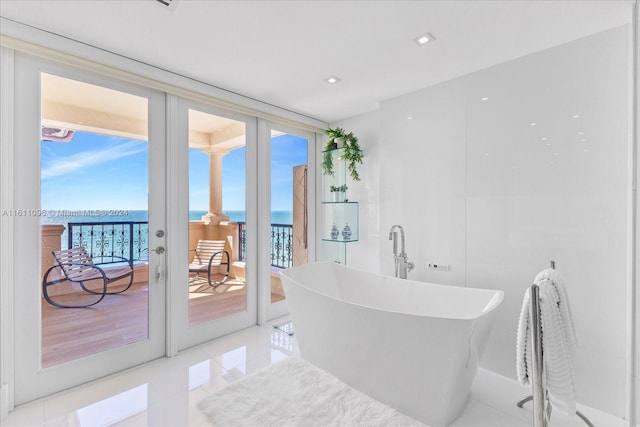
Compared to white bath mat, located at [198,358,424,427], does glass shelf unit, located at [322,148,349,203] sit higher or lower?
higher

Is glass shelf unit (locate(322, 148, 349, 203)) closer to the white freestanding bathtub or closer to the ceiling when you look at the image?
the ceiling

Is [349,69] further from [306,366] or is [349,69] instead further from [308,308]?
[306,366]

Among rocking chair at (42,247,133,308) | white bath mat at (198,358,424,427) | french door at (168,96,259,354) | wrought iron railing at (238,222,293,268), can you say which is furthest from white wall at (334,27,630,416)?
rocking chair at (42,247,133,308)

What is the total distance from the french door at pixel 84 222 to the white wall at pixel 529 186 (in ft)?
7.74

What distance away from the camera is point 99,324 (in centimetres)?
236

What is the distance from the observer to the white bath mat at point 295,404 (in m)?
1.82

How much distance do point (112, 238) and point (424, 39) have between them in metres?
2.81

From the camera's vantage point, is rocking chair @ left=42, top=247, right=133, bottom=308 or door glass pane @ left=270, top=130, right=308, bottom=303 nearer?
rocking chair @ left=42, top=247, right=133, bottom=308

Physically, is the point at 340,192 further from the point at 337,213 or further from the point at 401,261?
the point at 401,261

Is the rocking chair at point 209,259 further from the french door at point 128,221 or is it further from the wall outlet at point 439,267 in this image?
the wall outlet at point 439,267

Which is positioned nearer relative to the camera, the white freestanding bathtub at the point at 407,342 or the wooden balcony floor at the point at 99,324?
the white freestanding bathtub at the point at 407,342

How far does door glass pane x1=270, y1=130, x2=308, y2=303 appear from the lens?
3.58 m

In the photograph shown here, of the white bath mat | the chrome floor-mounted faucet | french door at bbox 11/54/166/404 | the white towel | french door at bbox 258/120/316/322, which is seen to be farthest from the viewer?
french door at bbox 258/120/316/322

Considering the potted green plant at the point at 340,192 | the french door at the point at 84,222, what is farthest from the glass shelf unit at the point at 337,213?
the french door at the point at 84,222
